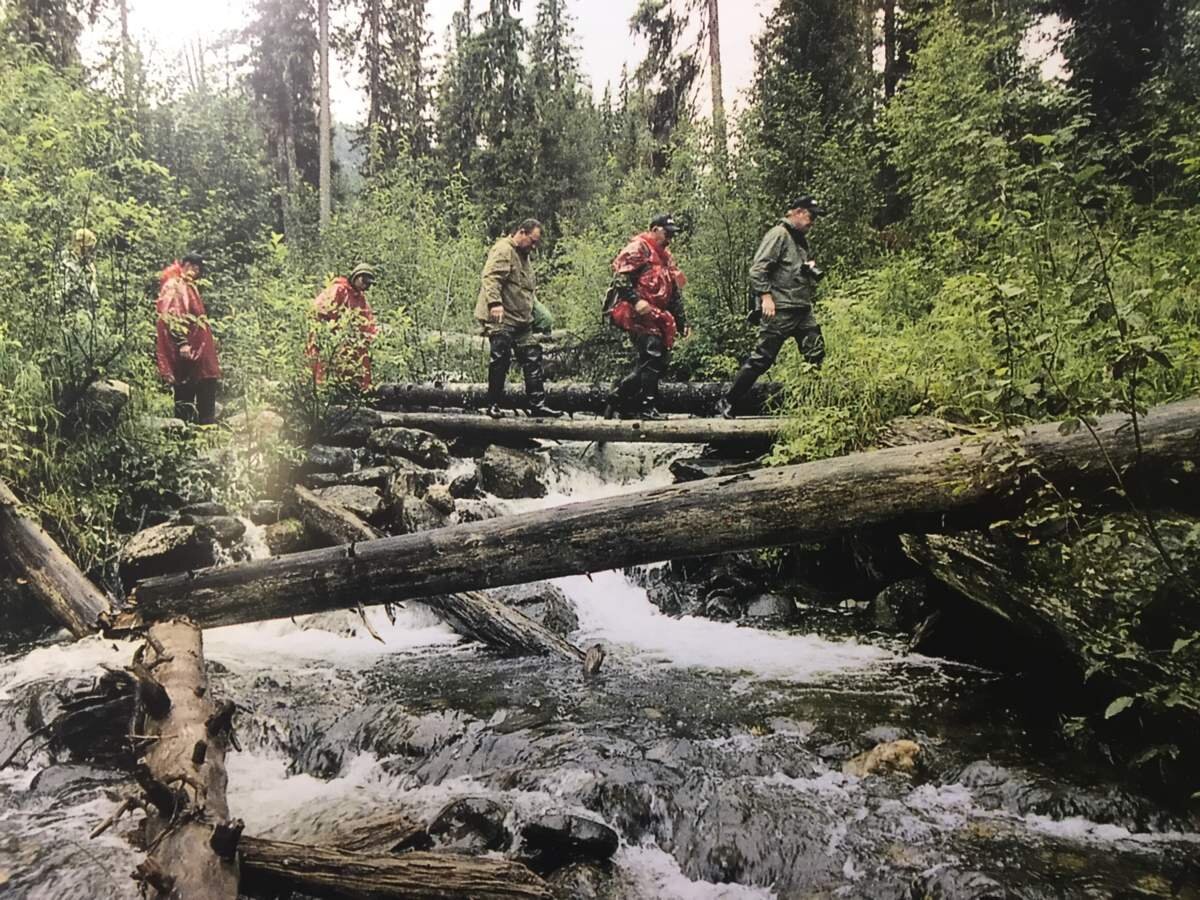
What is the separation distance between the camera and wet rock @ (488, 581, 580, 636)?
5.46 m

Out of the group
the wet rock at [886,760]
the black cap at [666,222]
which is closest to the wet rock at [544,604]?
the wet rock at [886,760]

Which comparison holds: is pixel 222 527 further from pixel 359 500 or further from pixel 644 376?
pixel 644 376

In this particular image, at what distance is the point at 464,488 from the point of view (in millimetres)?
7156

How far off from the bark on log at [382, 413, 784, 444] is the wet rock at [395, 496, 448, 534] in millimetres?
1723

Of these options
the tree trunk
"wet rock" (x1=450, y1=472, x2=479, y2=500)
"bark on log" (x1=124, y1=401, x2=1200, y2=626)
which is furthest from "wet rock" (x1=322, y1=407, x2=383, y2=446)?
"bark on log" (x1=124, y1=401, x2=1200, y2=626)

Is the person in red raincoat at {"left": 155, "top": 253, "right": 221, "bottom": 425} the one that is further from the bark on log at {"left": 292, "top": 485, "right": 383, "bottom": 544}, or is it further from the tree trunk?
the tree trunk

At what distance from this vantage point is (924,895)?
8.13 feet

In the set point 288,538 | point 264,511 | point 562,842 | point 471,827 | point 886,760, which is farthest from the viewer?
point 264,511

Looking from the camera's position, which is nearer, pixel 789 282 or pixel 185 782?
pixel 185 782

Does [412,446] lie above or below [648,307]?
below

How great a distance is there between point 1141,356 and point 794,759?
82.5 inches

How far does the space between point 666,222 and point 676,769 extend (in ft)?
15.4

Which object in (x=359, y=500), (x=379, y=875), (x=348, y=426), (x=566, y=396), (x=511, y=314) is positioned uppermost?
(x=511, y=314)

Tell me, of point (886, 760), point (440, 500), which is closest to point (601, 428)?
point (440, 500)
